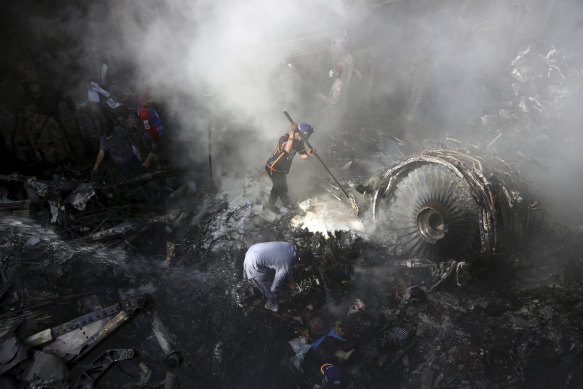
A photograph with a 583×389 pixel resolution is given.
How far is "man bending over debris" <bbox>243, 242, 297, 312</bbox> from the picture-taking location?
13.9ft

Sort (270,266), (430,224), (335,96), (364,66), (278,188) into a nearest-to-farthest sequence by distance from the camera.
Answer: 1. (270,266)
2. (430,224)
3. (278,188)
4. (335,96)
5. (364,66)

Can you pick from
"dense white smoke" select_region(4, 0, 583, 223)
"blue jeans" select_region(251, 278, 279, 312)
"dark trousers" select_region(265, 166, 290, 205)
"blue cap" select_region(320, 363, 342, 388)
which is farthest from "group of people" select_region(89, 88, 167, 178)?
"blue cap" select_region(320, 363, 342, 388)

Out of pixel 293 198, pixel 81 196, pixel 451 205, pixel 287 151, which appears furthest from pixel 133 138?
pixel 451 205

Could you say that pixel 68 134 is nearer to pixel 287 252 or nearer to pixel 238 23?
pixel 238 23

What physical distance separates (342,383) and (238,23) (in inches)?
309

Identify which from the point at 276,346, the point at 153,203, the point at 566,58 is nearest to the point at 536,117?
the point at 566,58

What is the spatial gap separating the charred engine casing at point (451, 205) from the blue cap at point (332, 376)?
2312mm

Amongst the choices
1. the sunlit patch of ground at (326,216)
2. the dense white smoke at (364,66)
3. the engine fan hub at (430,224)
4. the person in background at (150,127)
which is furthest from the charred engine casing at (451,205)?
the person in background at (150,127)

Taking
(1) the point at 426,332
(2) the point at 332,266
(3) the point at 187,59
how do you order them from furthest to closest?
(3) the point at 187,59, (2) the point at 332,266, (1) the point at 426,332

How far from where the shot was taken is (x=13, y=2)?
228 inches

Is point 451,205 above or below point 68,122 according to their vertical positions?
below

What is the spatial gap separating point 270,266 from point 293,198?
2402mm

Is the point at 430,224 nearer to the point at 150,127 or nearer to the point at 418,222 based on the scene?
the point at 418,222

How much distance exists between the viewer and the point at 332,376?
3.74 meters
